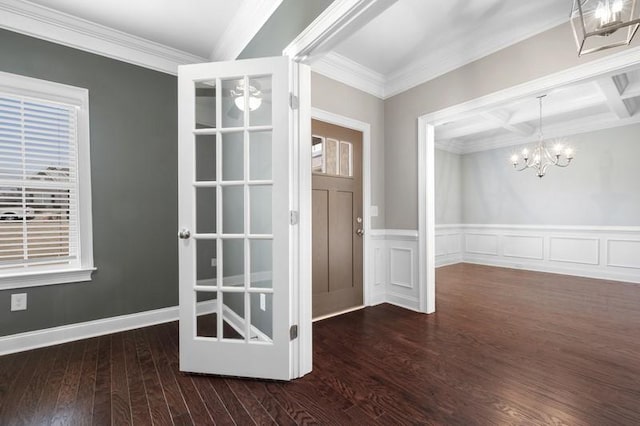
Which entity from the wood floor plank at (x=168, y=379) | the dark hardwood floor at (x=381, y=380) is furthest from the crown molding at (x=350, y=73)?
the wood floor plank at (x=168, y=379)

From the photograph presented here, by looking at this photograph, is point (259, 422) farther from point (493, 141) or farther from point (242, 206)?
point (493, 141)

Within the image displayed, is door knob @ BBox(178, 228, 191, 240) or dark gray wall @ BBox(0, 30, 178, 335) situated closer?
door knob @ BBox(178, 228, 191, 240)

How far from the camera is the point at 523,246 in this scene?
5477mm

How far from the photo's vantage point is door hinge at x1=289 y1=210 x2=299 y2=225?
69.4 inches

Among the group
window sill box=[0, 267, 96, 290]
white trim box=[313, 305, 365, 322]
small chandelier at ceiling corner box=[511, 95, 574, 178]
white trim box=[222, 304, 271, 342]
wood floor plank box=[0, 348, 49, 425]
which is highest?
small chandelier at ceiling corner box=[511, 95, 574, 178]

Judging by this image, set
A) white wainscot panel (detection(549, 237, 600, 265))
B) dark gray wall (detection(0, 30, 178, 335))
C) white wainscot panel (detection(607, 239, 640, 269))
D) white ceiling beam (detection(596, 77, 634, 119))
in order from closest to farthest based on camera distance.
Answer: dark gray wall (detection(0, 30, 178, 335)) → white ceiling beam (detection(596, 77, 634, 119)) → white wainscot panel (detection(607, 239, 640, 269)) → white wainscot panel (detection(549, 237, 600, 265))

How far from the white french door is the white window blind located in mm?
1383

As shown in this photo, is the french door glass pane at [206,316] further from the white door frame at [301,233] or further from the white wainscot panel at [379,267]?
the white wainscot panel at [379,267]

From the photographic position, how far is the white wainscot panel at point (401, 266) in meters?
3.20

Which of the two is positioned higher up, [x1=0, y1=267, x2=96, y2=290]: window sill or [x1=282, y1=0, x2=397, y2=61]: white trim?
[x1=282, y1=0, x2=397, y2=61]: white trim

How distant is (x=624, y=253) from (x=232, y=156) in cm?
615

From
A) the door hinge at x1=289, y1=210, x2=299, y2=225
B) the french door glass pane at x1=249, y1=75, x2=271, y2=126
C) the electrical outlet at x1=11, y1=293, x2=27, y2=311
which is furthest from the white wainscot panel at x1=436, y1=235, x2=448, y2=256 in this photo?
the electrical outlet at x1=11, y1=293, x2=27, y2=311

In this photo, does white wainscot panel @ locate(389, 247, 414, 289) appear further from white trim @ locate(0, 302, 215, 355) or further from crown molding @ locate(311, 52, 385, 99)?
white trim @ locate(0, 302, 215, 355)

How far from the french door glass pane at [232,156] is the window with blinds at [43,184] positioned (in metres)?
1.56
